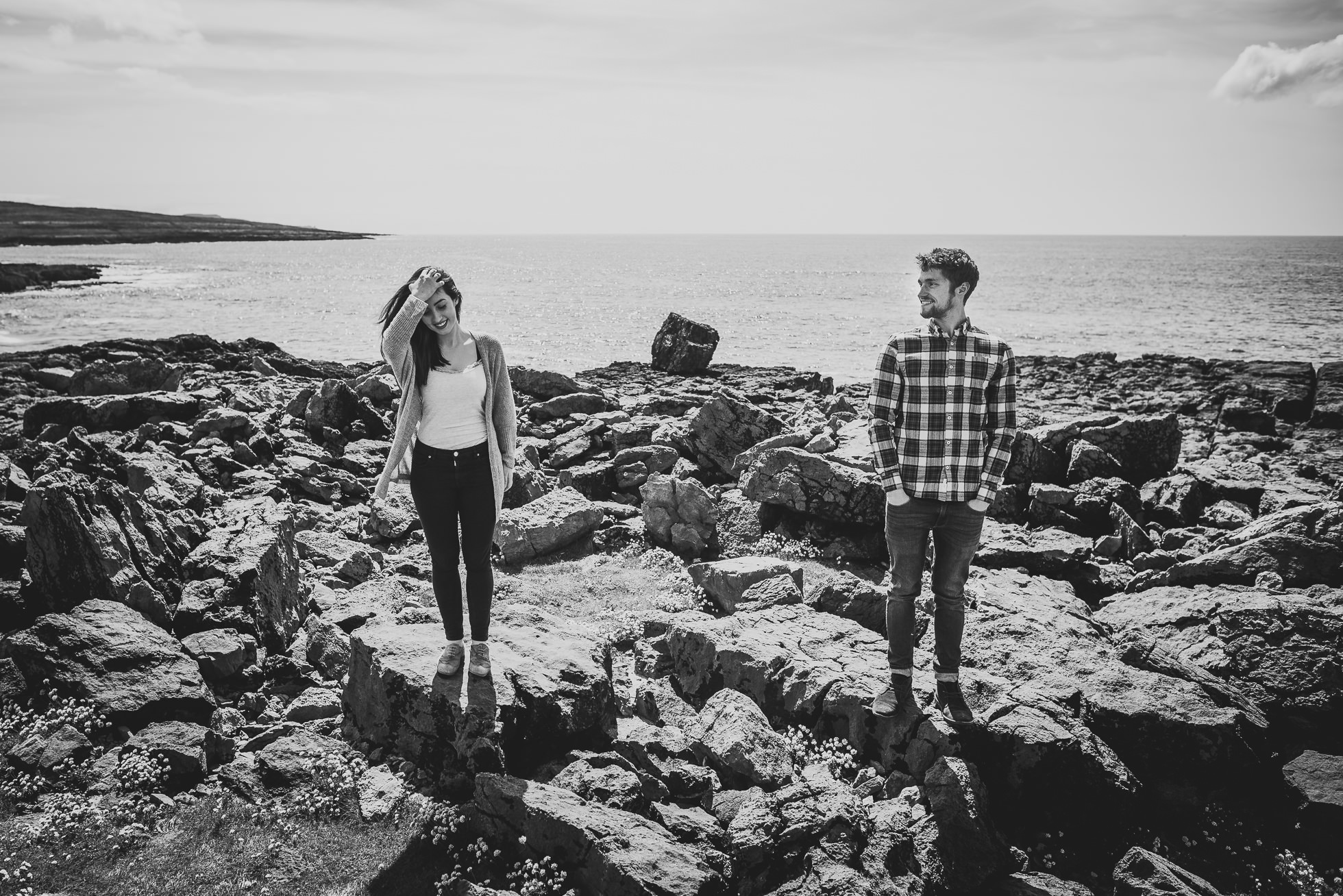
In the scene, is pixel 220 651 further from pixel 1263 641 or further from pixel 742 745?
pixel 1263 641

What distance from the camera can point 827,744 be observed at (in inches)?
256

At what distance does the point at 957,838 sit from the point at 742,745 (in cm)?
164

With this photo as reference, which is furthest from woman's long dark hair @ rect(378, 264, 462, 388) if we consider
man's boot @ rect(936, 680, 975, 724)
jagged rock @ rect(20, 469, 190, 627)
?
man's boot @ rect(936, 680, 975, 724)

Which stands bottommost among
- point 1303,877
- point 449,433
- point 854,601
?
point 1303,877

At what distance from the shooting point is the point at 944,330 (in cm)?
602

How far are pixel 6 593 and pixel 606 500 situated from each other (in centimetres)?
870

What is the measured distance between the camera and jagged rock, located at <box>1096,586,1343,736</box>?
6.57m

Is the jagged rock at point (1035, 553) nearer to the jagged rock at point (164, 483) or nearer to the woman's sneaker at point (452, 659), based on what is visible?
the woman's sneaker at point (452, 659)

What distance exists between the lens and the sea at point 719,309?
152 ft

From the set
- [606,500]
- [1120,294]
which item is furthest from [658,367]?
[1120,294]

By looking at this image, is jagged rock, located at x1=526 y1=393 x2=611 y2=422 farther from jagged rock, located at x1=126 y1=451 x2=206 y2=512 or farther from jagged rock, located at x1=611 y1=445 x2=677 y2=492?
jagged rock, located at x1=126 y1=451 x2=206 y2=512

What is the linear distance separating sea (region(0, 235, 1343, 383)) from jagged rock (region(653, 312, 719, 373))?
569 cm

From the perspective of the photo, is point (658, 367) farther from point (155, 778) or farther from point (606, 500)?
point (155, 778)

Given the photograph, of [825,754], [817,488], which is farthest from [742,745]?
[817,488]
